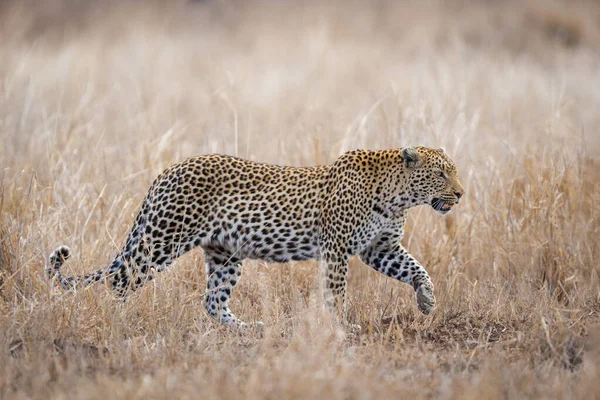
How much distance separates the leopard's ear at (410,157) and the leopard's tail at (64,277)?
2.25 m

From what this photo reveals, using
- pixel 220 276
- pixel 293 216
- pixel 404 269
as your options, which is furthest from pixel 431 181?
pixel 220 276

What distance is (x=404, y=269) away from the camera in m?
6.97

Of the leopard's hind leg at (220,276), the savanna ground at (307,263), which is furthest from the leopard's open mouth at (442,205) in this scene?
the leopard's hind leg at (220,276)

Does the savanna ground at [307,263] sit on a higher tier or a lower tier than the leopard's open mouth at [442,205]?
lower

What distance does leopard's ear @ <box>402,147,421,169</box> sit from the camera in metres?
6.84

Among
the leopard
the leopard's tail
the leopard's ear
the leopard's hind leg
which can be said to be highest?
the leopard's ear

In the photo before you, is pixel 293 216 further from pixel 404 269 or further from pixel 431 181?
pixel 431 181

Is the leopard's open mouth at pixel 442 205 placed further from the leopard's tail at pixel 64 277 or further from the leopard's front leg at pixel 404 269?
the leopard's tail at pixel 64 277

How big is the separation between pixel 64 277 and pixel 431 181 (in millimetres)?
2647

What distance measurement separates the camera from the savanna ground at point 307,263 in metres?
5.21

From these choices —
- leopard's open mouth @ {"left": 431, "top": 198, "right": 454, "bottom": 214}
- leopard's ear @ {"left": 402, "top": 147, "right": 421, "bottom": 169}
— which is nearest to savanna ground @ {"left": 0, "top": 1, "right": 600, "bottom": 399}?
leopard's open mouth @ {"left": 431, "top": 198, "right": 454, "bottom": 214}

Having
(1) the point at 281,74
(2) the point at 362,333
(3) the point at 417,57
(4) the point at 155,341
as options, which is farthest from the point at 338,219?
(3) the point at 417,57

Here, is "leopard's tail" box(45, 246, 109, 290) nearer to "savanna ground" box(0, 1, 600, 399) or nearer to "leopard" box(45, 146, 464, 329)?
"leopard" box(45, 146, 464, 329)

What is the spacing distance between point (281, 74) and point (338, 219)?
31.3 feet
